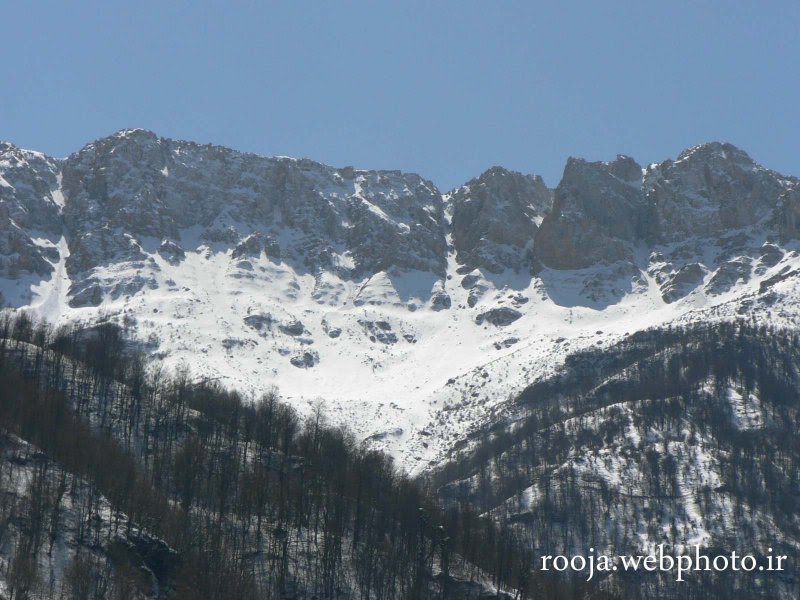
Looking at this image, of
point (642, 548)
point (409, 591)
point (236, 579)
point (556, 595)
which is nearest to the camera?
point (236, 579)

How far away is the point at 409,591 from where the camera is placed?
376ft

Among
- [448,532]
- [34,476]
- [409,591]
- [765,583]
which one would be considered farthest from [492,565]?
[765,583]

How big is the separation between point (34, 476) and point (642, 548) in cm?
9879

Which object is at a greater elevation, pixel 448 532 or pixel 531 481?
pixel 531 481

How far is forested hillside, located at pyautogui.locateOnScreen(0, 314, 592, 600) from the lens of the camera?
330 ft

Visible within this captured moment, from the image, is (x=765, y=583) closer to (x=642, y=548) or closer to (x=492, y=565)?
(x=642, y=548)

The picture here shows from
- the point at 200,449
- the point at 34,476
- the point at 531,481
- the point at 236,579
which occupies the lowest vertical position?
the point at 236,579

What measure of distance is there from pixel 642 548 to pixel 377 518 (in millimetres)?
63688

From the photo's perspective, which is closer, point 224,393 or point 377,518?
point 377,518

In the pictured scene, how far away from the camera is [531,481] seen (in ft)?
647

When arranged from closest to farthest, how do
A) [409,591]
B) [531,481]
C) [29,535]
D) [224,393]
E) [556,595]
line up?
1. [29,535]
2. [409,591]
3. [556,595]
4. [224,393]
5. [531,481]

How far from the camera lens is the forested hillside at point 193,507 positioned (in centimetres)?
10044

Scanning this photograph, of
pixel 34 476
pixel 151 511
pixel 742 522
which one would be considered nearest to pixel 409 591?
pixel 151 511

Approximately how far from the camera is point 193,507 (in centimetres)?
11738
